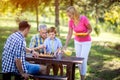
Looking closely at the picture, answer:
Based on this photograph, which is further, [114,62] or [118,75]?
[114,62]

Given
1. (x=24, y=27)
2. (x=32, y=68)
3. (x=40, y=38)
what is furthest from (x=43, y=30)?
(x=24, y=27)

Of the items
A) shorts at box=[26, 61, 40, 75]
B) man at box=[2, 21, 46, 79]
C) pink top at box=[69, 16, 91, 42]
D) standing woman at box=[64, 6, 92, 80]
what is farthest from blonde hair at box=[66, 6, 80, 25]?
man at box=[2, 21, 46, 79]

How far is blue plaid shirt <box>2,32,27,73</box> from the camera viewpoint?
612cm

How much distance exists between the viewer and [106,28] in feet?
154

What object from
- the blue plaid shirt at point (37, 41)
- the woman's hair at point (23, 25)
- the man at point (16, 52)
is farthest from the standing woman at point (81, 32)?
the man at point (16, 52)

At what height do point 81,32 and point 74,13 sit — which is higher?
point 74,13

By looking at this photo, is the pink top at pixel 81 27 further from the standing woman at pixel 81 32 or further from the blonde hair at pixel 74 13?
the blonde hair at pixel 74 13

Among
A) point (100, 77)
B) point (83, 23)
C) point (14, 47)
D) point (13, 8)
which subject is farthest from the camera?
point (13, 8)

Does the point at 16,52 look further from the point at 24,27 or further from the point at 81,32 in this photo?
the point at 81,32

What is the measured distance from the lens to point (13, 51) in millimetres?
6129

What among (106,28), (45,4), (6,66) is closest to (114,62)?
(6,66)

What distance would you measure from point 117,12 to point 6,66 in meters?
26.4

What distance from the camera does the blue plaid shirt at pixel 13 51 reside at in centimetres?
612

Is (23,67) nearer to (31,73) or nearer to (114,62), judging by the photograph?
(31,73)
